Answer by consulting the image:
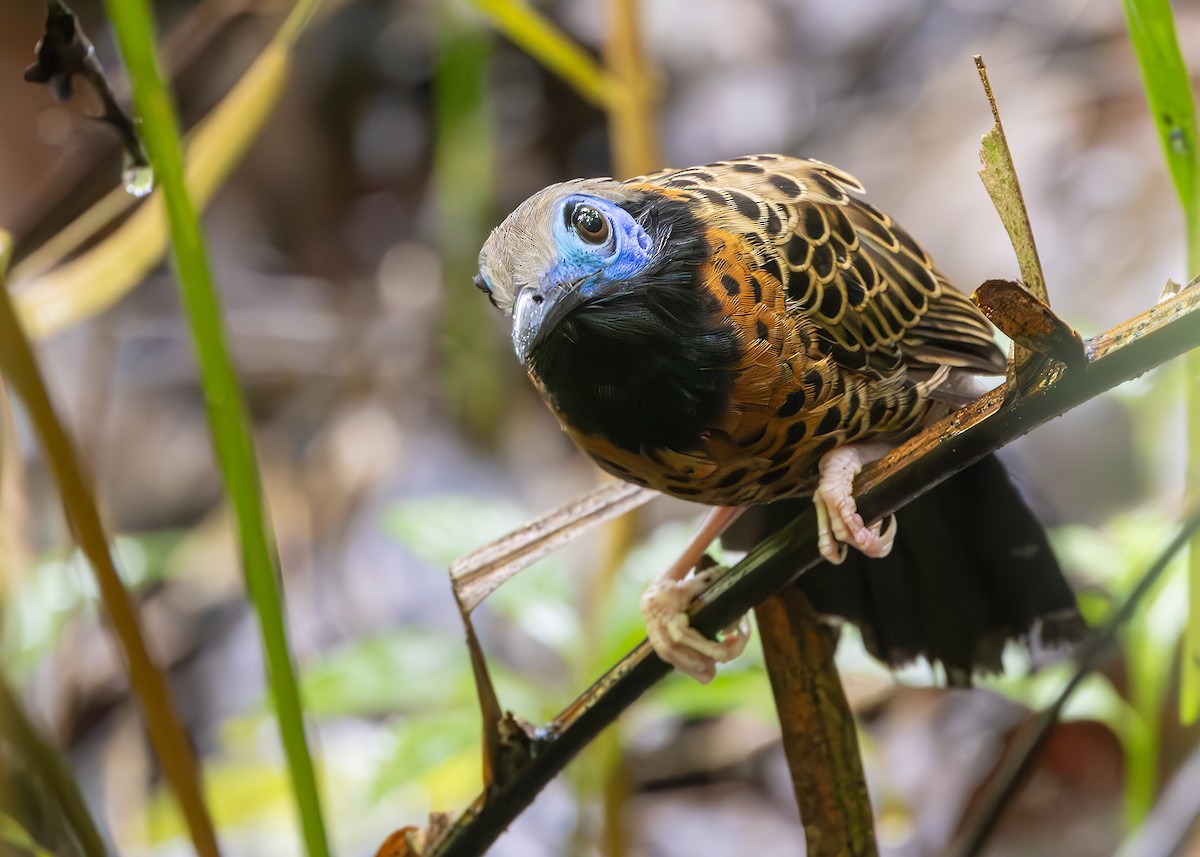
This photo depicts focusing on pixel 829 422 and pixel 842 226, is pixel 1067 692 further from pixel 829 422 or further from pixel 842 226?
pixel 842 226

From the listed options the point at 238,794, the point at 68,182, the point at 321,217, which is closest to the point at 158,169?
the point at 238,794

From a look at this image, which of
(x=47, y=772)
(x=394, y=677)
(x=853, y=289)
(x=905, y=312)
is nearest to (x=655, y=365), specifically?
(x=853, y=289)

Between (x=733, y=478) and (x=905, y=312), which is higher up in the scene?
(x=905, y=312)

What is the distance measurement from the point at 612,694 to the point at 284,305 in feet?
12.4

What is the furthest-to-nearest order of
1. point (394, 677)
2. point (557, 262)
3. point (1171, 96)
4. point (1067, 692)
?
1. point (394, 677)
2. point (1067, 692)
3. point (557, 262)
4. point (1171, 96)

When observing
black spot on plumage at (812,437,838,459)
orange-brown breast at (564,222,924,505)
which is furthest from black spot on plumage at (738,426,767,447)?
black spot on plumage at (812,437,838,459)

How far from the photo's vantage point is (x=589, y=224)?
3.86ft

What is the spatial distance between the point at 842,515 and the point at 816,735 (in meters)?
0.32

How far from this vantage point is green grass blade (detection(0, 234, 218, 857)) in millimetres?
992

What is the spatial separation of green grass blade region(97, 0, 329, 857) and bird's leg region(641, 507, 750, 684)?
1.59 ft

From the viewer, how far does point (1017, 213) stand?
920 millimetres

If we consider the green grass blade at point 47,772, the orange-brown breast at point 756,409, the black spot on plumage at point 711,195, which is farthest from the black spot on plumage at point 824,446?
the green grass blade at point 47,772

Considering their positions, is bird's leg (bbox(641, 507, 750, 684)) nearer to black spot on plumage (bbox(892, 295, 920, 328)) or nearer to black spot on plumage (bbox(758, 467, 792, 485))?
black spot on plumage (bbox(758, 467, 792, 485))

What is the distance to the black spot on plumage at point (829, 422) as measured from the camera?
4.50 ft
